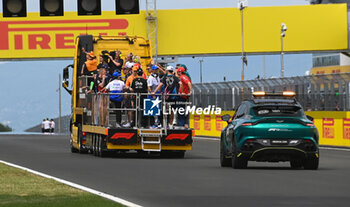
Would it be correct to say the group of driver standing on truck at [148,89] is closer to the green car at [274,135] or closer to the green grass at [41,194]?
the green car at [274,135]

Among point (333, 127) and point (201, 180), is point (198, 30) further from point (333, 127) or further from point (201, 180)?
point (201, 180)

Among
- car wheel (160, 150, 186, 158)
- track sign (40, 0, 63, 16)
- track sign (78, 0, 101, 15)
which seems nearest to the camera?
track sign (78, 0, 101, 15)

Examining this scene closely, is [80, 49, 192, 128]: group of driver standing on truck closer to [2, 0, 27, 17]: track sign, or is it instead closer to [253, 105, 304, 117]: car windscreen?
[2, 0, 27, 17]: track sign

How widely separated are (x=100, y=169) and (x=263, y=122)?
11.2 feet

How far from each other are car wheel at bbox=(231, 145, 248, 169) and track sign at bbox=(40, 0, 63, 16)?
5181mm

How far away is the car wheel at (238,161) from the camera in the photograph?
70.7ft

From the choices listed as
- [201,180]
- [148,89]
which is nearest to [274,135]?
[201,180]

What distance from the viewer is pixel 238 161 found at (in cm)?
2172

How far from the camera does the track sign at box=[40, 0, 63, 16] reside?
23672 mm

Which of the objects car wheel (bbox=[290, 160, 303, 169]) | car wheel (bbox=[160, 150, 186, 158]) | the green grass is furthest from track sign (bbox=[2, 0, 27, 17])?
car wheel (bbox=[290, 160, 303, 169])

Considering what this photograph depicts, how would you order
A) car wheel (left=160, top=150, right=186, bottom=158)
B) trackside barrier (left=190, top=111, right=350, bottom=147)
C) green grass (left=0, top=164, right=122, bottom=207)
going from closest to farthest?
1. green grass (left=0, top=164, right=122, bottom=207)
2. car wheel (left=160, top=150, right=186, bottom=158)
3. trackside barrier (left=190, top=111, right=350, bottom=147)

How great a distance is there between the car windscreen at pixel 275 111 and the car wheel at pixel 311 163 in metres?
0.91

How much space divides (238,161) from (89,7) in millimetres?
4902

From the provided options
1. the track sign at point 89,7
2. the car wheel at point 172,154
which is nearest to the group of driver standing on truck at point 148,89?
the car wheel at point 172,154
